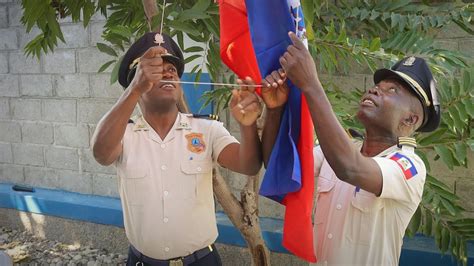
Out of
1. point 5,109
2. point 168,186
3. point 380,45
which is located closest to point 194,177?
point 168,186

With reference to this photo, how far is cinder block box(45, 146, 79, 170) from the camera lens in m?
5.47

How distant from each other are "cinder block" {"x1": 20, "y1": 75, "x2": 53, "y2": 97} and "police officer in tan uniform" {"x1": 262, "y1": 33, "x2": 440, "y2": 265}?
420cm

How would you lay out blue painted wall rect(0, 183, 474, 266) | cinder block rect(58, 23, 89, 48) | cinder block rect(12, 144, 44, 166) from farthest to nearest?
cinder block rect(12, 144, 44, 166) < cinder block rect(58, 23, 89, 48) < blue painted wall rect(0, 183, 474, 266)

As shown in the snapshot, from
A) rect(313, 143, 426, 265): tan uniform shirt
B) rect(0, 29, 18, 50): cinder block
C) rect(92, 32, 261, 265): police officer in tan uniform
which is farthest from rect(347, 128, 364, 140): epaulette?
rect(0, 29, 18, 50): cinder block

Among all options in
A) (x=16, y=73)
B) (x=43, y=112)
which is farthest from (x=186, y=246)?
(x=16, y=73)

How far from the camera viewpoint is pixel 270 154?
1.87 metres

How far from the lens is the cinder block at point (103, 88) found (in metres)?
5.05

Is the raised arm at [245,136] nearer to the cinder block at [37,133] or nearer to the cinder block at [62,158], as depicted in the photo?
the cinder block at [62,158]

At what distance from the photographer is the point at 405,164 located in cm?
173

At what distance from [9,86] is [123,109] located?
4.44m

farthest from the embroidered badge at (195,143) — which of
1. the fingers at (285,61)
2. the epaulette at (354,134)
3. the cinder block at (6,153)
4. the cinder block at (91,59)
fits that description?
the cinder block at (6,153)

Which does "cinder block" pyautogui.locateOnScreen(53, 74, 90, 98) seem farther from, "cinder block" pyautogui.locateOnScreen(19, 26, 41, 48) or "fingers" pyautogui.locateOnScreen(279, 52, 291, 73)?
"fingers" pyautogui.locateOnScreen(279, 52, 291, 73)

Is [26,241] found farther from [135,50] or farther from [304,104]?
[304,104]

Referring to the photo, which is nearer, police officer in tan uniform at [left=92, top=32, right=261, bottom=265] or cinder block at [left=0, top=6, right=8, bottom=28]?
police officer in tan uniform at [left=92, top=32, right=261, bottom=265]
